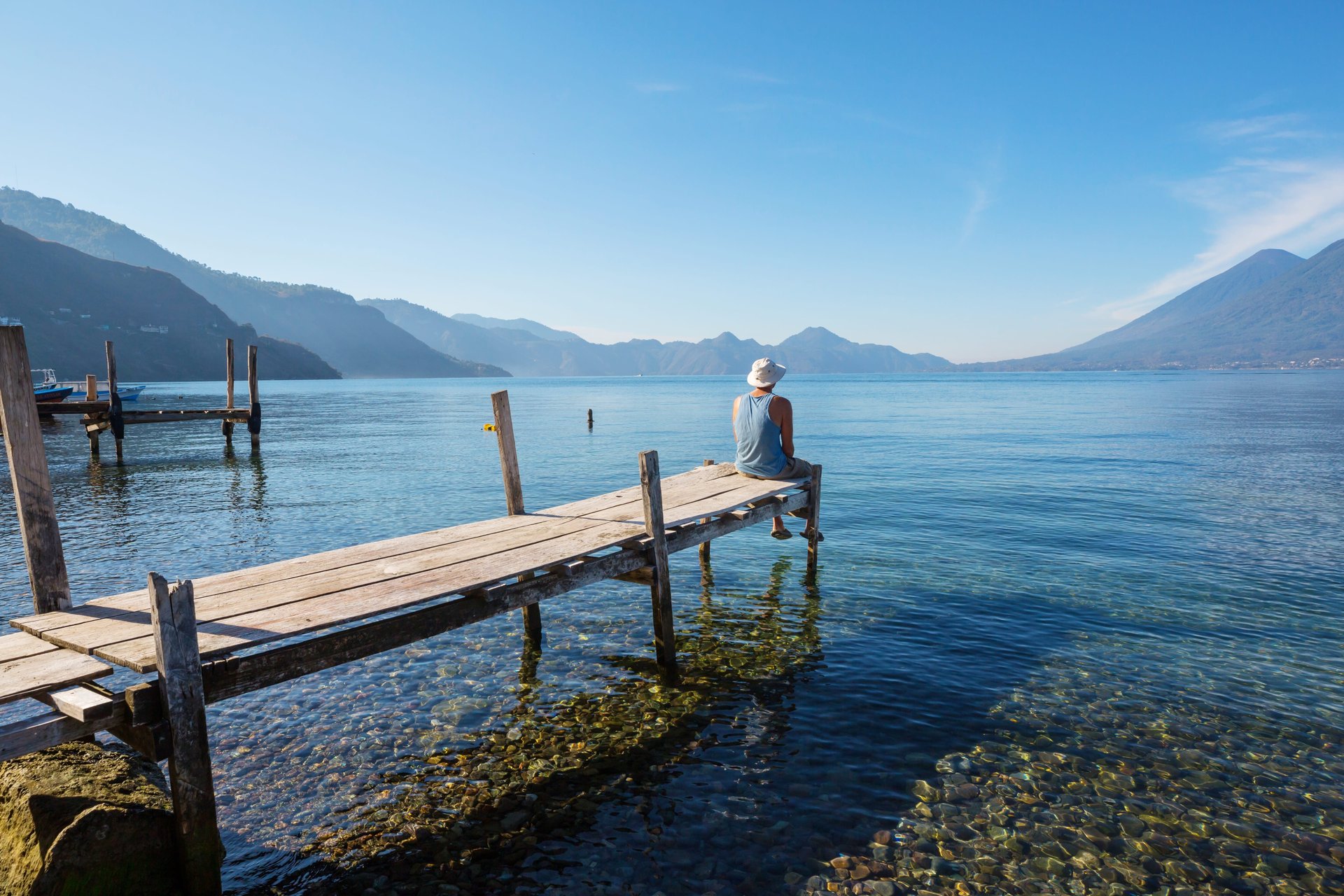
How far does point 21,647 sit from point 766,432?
979 centimetres

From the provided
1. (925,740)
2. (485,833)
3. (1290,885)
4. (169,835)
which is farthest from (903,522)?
(169,835)

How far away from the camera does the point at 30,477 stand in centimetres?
601

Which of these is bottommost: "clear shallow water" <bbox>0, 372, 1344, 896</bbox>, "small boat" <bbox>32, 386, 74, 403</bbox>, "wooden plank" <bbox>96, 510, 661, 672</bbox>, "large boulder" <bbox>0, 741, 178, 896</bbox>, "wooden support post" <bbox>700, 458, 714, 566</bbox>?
"clear shallow water" <bbox>0, 372, 1344, 896</bbox>

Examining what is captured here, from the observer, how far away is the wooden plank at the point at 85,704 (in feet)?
14.3

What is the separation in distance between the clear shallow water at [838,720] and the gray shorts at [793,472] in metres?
2.21

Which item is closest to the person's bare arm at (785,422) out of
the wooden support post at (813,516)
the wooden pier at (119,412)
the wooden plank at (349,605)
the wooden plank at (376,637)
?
the wooden support post at (813,516)

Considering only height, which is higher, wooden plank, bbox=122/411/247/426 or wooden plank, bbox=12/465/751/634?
wooden plank, bbox=122/411/247/426

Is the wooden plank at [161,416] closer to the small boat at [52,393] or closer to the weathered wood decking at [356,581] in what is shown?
the small boat at [52,393]

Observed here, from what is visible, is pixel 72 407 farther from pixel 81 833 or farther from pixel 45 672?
pixel 81 833

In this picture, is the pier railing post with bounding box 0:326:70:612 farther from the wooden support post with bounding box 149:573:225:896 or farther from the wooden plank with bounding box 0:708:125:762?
the wooden support post with bounding box 149:573:225:896

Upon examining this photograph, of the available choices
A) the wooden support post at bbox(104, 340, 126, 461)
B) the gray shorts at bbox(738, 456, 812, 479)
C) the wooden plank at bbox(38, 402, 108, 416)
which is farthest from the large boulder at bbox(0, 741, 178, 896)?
the wooden support post at bbox(104, 340, 126, 461)

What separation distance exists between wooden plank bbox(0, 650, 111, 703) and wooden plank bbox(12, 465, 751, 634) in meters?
0.67

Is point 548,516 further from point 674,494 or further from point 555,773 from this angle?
point 555,773

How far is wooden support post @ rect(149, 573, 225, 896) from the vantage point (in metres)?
4.59
